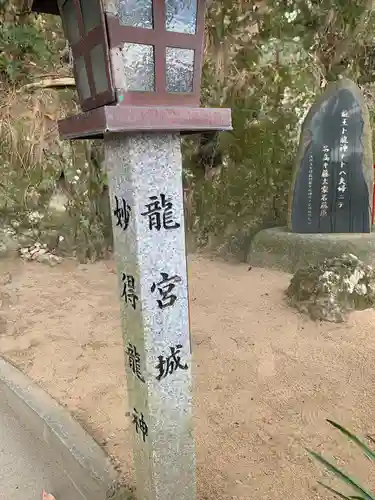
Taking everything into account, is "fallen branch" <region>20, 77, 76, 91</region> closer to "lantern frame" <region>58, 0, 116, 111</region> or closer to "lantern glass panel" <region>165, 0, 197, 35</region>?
"lantern frame" <region>58, 0, 116, 111</region>

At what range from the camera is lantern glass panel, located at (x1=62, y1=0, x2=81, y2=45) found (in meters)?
1.52

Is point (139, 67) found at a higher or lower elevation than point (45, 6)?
lower

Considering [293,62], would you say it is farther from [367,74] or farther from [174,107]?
[174,107]

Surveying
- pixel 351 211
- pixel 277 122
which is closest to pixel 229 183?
pixel 277 122

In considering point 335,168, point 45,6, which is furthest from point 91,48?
point 335,168

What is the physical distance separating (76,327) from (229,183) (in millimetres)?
3113

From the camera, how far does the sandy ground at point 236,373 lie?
6.79ft

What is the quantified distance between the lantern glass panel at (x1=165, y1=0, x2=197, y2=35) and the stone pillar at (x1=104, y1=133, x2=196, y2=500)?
0.36 metres

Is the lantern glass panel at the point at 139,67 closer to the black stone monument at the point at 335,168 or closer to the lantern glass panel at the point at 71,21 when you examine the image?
the lantern glass panel at the point at 71,21

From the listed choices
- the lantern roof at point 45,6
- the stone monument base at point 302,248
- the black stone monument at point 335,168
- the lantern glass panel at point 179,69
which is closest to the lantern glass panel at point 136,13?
the lantern glass panel at point 179,69

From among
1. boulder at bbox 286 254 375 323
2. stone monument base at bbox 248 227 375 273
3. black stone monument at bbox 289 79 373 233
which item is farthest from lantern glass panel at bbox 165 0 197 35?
black stone monument at bbox 289 79 373 233

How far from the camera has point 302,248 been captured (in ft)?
15.6

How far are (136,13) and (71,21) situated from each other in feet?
1.19

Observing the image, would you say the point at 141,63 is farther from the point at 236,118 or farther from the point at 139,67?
the point at 236,118
